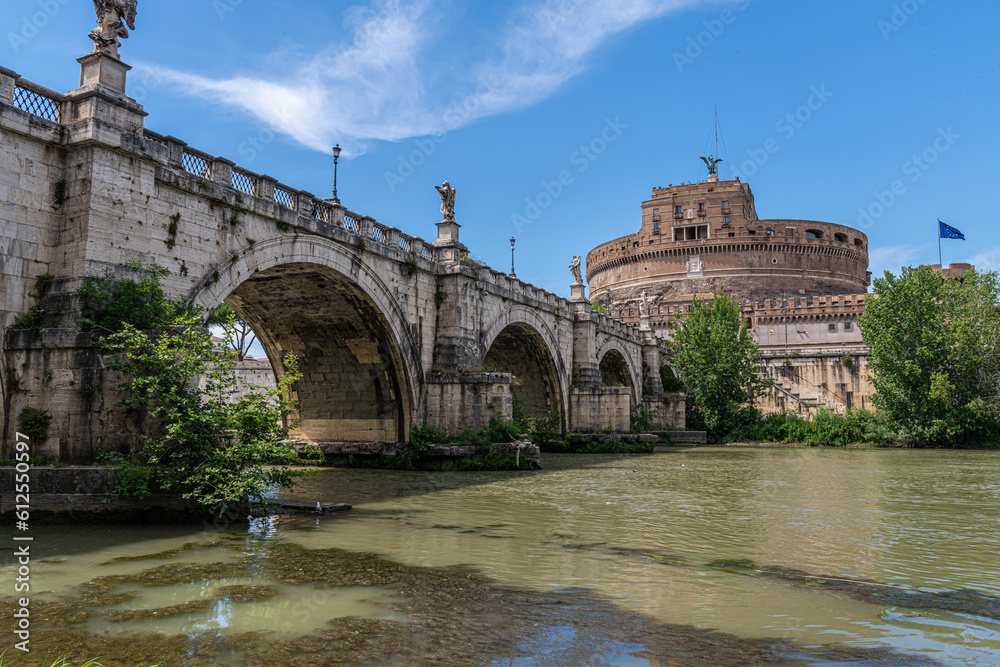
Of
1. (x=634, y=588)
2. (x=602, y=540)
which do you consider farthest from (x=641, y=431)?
(x=634, y=588)

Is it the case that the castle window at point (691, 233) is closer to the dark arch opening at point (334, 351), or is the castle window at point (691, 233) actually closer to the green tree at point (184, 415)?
the dark arch opening at point (334, 351)

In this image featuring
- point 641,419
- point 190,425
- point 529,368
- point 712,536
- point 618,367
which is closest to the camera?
point 712,536

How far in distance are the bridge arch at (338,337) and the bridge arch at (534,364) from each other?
777cm

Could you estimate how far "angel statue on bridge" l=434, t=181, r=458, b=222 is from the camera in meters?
21.3

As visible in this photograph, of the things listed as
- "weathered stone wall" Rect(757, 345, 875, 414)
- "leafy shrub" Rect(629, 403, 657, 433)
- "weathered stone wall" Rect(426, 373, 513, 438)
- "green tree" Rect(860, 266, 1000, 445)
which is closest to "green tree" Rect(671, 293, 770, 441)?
"weathered stone wall" Rect(757, 345, 875, 414)

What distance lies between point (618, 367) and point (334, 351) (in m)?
21.6

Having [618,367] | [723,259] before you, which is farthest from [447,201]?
[723,259]

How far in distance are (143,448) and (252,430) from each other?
58.7 inches

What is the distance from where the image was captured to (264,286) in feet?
56.8

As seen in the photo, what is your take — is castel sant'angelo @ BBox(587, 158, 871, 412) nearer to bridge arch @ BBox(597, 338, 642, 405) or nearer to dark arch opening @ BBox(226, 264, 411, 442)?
bridge arch @ BBox(597, 338, 642, 405)

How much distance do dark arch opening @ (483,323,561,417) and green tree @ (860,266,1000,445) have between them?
54.1ft

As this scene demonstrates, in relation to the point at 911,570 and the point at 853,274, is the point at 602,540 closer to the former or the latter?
the point at 911,570

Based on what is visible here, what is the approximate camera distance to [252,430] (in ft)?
31.9

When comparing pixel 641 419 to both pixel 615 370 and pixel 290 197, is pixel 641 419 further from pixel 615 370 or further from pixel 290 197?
pixel 290 197
